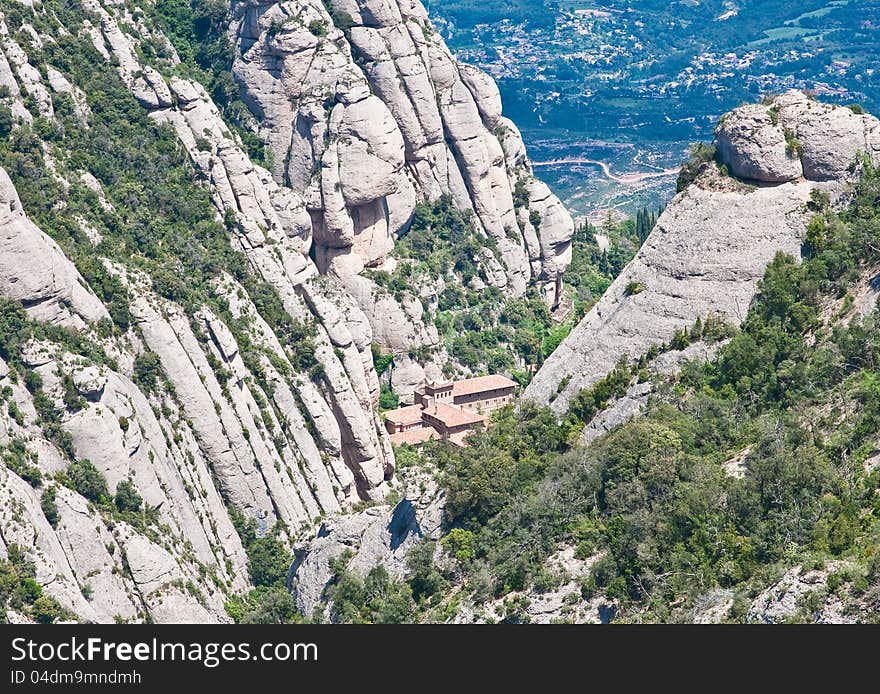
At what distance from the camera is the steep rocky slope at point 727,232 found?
67.3 meters

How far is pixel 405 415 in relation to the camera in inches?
4063

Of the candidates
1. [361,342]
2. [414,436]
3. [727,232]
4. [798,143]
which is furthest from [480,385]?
[798,143]

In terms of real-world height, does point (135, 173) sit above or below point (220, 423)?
above

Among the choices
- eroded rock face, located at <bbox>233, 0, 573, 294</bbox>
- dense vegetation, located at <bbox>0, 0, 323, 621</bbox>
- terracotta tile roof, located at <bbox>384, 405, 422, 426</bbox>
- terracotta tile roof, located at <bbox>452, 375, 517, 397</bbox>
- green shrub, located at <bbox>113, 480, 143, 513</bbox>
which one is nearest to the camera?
green shrub, located at <bbox>113, 480, 143, 513</bbox>

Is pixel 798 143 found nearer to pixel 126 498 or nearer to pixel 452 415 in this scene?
pixel 126 498

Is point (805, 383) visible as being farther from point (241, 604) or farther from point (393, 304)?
point (393, 304)

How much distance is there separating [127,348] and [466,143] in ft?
133

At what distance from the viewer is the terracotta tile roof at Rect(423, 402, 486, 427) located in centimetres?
10019

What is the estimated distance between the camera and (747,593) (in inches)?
1918

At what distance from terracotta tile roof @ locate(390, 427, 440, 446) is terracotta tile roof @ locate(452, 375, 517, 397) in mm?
3995

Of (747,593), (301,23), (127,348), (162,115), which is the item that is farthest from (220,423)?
(747,593)

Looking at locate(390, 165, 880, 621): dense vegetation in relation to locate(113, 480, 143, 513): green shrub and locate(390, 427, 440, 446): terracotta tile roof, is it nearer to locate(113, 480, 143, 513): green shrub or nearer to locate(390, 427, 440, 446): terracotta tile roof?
locate(113, 480, 143, 513): green shrub

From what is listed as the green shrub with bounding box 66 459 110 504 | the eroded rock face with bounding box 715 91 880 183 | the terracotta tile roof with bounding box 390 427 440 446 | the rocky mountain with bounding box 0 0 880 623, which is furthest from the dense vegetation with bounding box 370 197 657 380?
the eroded rock face with bounding box 715 91 880 183

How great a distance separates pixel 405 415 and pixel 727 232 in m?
38.5
